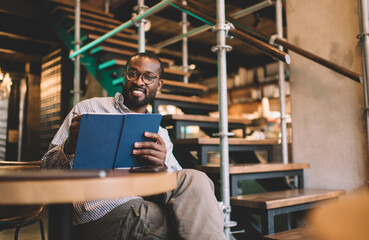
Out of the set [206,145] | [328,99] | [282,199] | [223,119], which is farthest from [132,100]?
[328,99]

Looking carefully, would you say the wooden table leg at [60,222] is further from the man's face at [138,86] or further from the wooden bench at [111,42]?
the wooden bench at [111,42]

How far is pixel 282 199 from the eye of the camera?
1903mm

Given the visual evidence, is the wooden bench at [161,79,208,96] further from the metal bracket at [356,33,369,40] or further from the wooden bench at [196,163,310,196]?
the metal bracket at [356,33,369,40]

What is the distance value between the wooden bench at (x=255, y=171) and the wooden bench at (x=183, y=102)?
2.31ft

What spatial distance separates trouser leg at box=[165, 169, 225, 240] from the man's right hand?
1.38 ft

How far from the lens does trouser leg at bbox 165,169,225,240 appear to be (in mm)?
1160

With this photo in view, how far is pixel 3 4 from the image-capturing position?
3.86m

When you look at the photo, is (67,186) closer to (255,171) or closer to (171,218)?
(171,218)

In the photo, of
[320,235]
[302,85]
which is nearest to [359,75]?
[302,85]

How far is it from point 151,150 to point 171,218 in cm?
27

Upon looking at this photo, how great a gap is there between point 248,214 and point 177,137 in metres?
0.80

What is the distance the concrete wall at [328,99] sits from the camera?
7.48ft

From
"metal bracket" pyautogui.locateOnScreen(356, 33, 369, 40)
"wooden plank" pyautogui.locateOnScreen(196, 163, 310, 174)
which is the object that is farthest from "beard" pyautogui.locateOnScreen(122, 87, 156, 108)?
"metal bracket" pyautogui.locateOnScreen(356, 33, 369, 40)

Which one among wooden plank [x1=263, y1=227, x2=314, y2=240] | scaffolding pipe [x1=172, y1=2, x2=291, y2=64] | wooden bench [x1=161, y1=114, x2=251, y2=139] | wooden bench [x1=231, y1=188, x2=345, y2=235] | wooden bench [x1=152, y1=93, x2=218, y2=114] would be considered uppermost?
scaffolding pipe [x1=172, y1=2, x2=291, y2=64]
